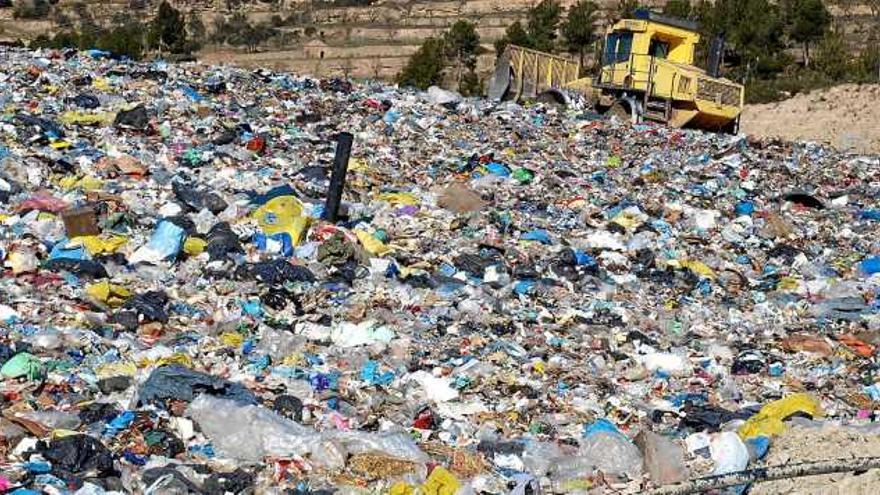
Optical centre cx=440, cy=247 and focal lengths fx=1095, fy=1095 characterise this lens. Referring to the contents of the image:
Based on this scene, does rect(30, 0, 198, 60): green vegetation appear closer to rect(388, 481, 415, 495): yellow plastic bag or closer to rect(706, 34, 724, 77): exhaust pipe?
rect(706, 34, 724, 77): exhaust pipe

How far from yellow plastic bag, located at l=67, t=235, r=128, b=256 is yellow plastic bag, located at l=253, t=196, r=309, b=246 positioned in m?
0.96

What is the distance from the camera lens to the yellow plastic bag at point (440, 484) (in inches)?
163

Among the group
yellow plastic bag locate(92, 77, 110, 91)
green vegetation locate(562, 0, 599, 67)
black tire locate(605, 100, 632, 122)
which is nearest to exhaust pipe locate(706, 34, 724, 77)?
black tire locate(605, 100, 632, 122)

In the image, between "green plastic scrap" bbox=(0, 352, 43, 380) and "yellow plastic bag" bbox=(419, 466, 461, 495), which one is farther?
"green plastic scrap" bbox=(0, 352, 43, 380)

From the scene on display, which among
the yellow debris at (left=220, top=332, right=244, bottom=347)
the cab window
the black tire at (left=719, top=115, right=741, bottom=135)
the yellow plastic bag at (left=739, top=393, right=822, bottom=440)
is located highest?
the cab window

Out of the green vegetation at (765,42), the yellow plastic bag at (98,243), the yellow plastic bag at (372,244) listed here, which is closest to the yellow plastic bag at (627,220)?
the yellow plastic bag at (372,244)

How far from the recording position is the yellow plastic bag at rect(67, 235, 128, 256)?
660 centimetres

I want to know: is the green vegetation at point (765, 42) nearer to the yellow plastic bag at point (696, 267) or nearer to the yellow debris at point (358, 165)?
the yellow debris at point (358, 165)

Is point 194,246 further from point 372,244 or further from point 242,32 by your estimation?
point 242,32

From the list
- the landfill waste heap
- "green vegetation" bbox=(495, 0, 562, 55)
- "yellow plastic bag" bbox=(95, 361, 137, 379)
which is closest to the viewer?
the landfill waste heap

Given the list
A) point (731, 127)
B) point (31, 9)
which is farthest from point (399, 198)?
point (31, 9)

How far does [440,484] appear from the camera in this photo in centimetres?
417

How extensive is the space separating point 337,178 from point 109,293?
2.13 m

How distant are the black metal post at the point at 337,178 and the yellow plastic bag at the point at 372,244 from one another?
351 millimetres
